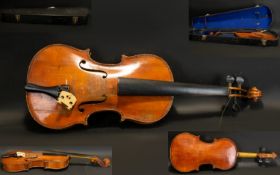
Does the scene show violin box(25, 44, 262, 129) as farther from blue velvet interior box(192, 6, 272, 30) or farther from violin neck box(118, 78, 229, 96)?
blue velvet interior box(192, 6, 272, 30)

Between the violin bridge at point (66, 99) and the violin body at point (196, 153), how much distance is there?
693 mm

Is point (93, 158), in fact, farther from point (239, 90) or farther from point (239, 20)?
point (239, 20)

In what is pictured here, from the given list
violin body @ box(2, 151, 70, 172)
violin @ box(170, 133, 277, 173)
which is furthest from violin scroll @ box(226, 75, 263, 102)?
violin body @ box(2, 151, 70, 172)

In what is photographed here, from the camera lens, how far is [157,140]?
92.8 inches

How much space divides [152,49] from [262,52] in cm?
79

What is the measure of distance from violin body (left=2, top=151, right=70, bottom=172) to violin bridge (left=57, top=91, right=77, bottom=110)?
1.13ft

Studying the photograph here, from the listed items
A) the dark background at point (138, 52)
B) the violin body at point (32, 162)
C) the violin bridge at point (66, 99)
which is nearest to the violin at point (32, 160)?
the violin body at point (32, 162)

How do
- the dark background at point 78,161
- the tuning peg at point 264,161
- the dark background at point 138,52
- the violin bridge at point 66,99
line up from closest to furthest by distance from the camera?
the violin bridge at point 66,99 → the dark background at point 78,161 → the dark background at point 138,52 → the tuning peg at point 264,161

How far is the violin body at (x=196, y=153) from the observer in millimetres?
2297

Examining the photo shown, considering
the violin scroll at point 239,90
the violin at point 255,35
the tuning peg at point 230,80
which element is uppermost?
the violin at point 255,35

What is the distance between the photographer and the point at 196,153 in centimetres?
230

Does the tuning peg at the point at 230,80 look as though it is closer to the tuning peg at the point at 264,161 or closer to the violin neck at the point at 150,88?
the violin neck at the point at 150,88

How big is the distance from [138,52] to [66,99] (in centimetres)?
64

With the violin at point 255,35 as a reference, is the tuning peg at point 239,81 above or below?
below
